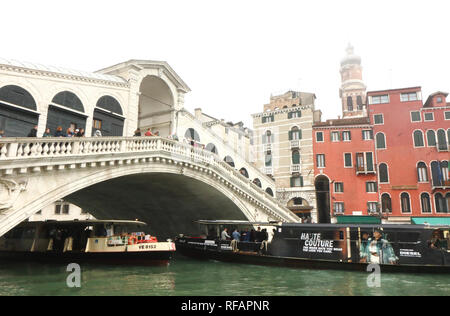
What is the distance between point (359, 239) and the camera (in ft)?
46.0

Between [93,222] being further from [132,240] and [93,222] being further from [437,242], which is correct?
[437,242]

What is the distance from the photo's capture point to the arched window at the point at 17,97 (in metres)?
12.9

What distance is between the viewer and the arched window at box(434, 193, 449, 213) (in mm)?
25859

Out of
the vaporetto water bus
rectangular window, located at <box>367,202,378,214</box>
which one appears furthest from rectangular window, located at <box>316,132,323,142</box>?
the vaporetto water bus

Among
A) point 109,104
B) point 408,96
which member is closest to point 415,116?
point 408,96

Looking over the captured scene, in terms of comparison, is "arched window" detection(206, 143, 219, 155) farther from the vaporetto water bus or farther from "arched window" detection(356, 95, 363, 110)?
"arched window" detection(356, 95, 363, 110)

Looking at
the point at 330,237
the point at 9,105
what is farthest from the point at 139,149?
the point at 330,237

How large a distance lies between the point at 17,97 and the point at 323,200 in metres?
25.3

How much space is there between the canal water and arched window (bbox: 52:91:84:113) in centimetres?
717

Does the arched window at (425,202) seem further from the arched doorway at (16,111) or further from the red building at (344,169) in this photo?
the arched doorway at (16,111)

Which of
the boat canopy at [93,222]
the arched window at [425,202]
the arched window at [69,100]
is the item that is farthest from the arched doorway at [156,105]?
the arched window at [425,202]

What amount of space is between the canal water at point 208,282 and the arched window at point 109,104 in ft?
25.2

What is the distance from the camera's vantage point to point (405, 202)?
27.0 m

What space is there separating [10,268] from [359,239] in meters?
15.1
